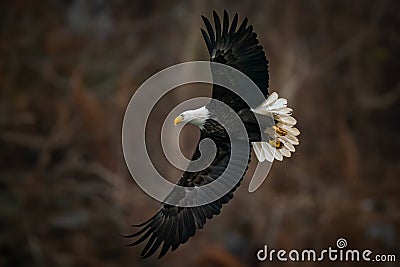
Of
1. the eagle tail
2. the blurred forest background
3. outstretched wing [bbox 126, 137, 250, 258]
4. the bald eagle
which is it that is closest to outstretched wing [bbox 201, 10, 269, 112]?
the bald eagle

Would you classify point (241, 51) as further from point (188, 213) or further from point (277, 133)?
point (188, 213)

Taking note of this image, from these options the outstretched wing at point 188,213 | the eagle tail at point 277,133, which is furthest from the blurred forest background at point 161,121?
the outstretched wing at point 188,213

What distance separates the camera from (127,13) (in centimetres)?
670

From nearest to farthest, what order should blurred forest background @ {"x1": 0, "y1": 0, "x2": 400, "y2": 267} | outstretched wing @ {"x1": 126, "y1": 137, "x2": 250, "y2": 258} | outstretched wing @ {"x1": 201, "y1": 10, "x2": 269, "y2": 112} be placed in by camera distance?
1. outstretched wing @ {"x1": 201, "y1": 10, "x2": 269, "y2": 112}
2. outstretched wing @ {"x1": 126, "y1": 137, "x2": 250, "y2": 258}
3. blurred forest background @ {"x1": 0, "y1": 0, "x2": 400, "y2": 267}

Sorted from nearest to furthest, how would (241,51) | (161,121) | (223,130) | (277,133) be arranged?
1. (241,51)
2. (223,130)
3. (277,133)
4. (161,121)

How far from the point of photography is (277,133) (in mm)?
3555

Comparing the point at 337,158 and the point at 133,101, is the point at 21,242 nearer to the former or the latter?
the point at 133,101

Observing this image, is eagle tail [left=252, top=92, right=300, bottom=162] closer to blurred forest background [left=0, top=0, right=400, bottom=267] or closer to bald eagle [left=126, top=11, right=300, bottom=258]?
bald eagle [left=126, top=11, right=300, bottom=258]

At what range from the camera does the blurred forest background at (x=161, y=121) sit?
6.23m

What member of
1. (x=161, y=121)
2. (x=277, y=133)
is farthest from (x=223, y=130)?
(x=161, y=121)

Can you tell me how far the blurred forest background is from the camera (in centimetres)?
623

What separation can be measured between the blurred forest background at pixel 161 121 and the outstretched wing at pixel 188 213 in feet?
8.81

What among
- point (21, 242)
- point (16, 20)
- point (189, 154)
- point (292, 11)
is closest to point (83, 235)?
point (21, 242)

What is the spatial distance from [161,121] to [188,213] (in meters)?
3.04
